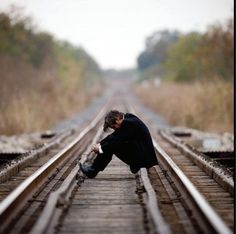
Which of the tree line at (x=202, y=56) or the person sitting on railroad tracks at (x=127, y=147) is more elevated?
the tree line at (x=202, y=56)

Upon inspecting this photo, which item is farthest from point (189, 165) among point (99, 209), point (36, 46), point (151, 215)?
point (36, 46)

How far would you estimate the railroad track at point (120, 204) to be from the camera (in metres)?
5.17

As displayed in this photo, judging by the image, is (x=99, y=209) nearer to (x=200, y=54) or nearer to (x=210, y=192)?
(x=210, y=192)

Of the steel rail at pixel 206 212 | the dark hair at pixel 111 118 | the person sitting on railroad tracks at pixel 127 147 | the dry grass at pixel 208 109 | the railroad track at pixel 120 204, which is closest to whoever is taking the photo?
the steel rail at pixel 206 212

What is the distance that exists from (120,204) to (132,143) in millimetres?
1595

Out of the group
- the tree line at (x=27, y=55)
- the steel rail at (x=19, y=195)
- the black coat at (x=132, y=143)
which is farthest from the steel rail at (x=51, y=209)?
the tree line at (x=27, y=55)

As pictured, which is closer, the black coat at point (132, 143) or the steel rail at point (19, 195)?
the steel rail at point (19, 195)

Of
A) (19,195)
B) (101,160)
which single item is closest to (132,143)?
(101,160)

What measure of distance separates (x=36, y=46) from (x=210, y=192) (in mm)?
35681

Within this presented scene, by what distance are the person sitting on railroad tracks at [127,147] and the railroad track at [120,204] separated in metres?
0.21

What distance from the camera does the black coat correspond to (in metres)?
7.55

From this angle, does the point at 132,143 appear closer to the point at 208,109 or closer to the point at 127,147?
the point at 127,147

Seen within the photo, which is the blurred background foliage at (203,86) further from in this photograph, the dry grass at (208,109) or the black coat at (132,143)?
the black coat at (132,143)

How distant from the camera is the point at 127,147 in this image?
7.79 meters
